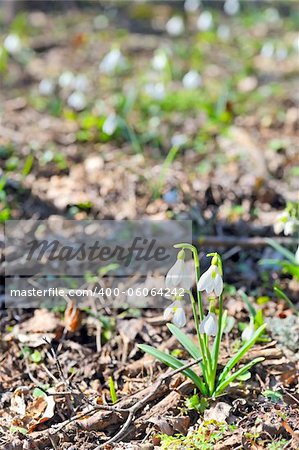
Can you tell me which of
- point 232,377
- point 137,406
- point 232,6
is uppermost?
point 232,6

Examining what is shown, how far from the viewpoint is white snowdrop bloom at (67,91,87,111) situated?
4.88 metres

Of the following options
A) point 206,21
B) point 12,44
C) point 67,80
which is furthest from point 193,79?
point 206,21

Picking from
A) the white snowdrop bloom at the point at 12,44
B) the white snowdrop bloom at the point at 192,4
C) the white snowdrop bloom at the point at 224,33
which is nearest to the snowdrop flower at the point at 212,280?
the white snowdrop bloom at the point at 12,44

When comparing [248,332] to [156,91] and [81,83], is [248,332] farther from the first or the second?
[81,83]

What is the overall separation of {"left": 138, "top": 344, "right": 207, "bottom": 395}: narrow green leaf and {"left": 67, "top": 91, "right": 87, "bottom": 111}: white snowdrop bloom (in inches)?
111

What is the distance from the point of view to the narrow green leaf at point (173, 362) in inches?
96.5

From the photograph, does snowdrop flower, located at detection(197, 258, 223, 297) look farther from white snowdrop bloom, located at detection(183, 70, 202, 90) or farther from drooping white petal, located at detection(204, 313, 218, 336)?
white snowdrop bloom, located at detection(183, 70, 202, 90)

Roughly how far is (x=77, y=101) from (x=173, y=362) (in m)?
2.88

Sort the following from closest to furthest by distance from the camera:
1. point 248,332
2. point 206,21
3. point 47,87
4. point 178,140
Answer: point 248,332, point 178,140, point 47,87, point 206,21

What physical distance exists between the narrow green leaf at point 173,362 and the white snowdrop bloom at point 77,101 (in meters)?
2.83

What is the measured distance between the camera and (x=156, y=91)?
16.3ft

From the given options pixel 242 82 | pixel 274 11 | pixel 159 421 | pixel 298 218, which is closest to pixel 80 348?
pixel 159 421

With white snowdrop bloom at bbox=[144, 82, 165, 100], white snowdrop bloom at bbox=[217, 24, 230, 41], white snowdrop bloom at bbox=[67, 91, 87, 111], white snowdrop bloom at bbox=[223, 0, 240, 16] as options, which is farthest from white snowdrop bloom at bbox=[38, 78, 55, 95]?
white snowdrop bloom at bbox=[223, 0, 240, 16]

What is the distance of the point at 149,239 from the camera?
362cm
